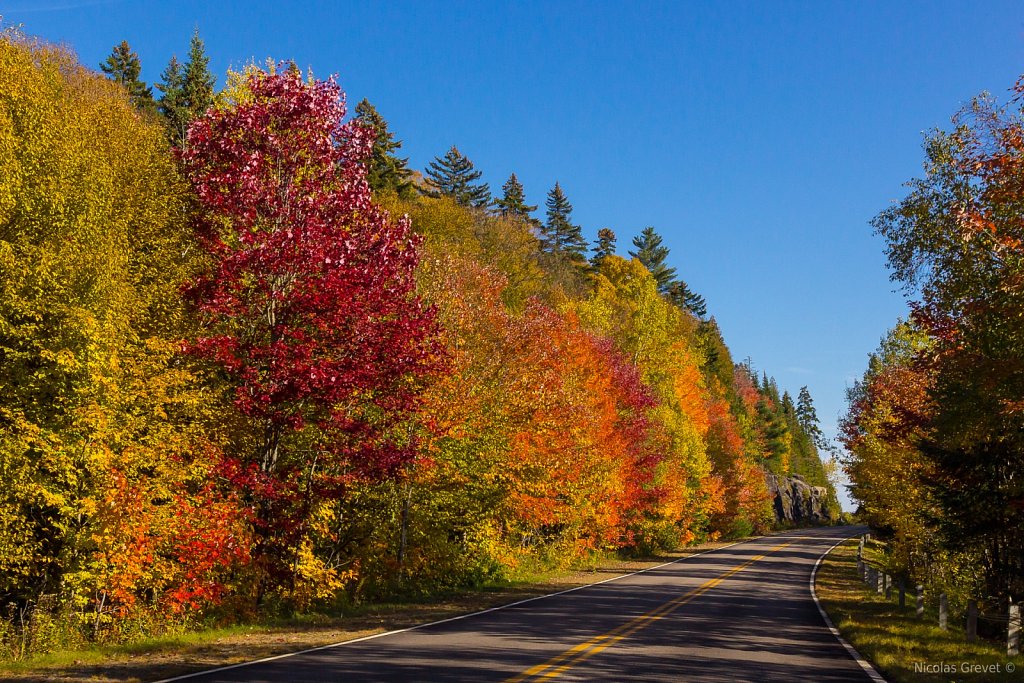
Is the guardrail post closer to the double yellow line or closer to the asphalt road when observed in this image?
the asphalt road

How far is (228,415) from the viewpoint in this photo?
66.7ft

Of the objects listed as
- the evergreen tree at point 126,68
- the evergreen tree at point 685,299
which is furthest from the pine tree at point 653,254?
the evergreen tree at point 126,68

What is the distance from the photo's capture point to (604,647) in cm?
1593

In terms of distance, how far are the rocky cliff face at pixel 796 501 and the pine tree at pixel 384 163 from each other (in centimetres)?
6904

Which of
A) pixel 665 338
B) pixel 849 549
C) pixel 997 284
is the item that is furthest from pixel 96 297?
pixel 849 549

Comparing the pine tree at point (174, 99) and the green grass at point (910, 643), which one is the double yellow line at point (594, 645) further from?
the pine tree at point (174, 99)

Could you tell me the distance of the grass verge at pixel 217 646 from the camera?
42.4 feet

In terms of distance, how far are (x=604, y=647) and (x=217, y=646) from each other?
6958 mm

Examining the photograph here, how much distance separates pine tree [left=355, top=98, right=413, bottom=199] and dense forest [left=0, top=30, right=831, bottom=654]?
31828 mm

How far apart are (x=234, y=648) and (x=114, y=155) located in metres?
15.7

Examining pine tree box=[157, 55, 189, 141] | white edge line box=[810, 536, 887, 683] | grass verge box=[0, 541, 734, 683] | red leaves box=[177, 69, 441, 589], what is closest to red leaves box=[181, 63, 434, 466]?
red leaves box=[177, 69, 441, 589]

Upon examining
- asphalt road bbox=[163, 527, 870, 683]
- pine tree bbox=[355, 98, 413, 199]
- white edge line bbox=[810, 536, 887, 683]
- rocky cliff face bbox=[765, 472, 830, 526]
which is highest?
pine tree bbox=[355, 98, 413, 199]

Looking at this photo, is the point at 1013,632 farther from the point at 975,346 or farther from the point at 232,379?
the point at 232,379

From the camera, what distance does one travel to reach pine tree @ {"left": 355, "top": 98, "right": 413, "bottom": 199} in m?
61.6
